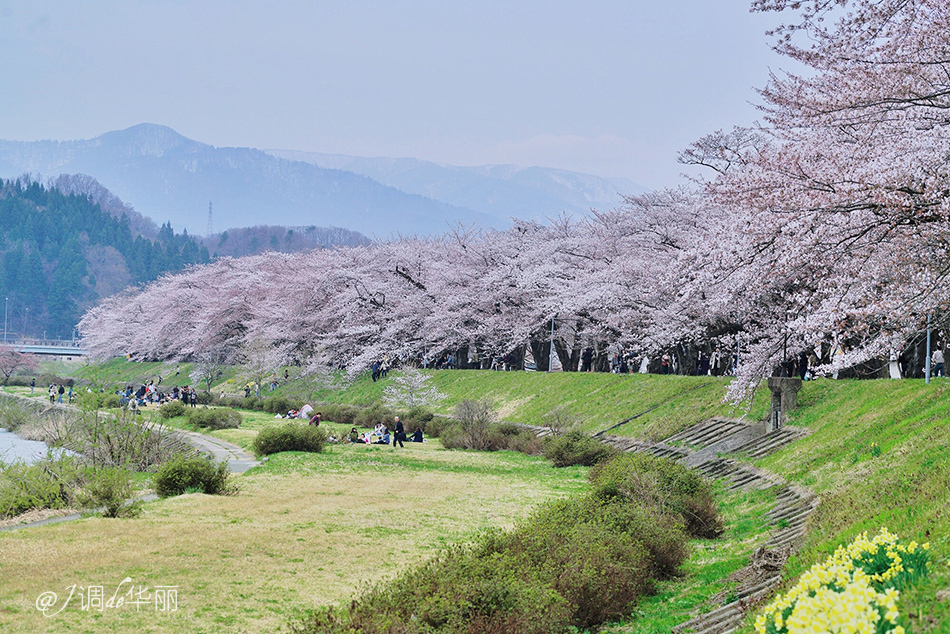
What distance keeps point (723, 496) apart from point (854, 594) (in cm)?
1372

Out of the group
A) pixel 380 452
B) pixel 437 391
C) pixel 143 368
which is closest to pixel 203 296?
pixel 143 368

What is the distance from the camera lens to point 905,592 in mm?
5152

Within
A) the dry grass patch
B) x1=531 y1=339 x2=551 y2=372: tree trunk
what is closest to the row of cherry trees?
x1=531 y1=339 x2=551 y2=372: tree trunk

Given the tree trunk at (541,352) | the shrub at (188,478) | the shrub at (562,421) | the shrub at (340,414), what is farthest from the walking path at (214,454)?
the tree trunk at (541,352)

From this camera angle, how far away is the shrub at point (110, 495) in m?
13.3

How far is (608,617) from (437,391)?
111 ft

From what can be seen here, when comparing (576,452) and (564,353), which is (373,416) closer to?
(564,353)

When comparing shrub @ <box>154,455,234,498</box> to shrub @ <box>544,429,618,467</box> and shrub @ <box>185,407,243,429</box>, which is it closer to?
shrub @ <box>544,429,618,467</box>

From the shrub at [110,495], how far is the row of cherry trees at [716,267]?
960 centimetres

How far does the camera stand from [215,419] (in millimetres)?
35031

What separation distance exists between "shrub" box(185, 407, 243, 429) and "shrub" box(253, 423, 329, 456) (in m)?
10.5

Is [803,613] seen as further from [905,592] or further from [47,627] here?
[47,627]

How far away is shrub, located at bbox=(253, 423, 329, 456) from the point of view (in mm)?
24703

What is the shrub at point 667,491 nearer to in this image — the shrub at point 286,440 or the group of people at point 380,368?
the shrub at point 286,440
